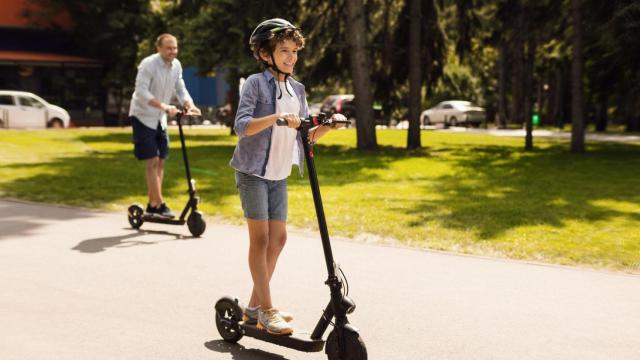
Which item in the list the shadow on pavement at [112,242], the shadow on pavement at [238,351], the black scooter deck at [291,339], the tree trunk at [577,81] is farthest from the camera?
the tree trunk at [577,81]

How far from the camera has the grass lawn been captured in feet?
29.3

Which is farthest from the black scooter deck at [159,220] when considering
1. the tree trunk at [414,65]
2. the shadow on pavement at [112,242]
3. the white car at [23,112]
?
the white car at [23,112]

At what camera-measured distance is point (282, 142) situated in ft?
16.3

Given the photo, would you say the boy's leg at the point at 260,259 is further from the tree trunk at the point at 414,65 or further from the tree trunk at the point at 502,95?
the tree trunk at the point at 502,95

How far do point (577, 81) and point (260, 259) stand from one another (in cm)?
1925

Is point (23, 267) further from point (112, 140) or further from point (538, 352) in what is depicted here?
point (112, 140)

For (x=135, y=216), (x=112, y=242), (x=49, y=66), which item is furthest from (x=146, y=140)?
(x=49, y=66)

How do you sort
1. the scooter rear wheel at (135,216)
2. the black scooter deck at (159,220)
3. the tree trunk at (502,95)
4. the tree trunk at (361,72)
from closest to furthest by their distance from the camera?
1. the black scooter deck at (159,220)
2. the scooter rear wheel at (135,216)
3. the tree trunk at (361,72)
4. the tree trunk at (502,95)

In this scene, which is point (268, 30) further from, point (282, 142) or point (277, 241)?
point (277, 241)

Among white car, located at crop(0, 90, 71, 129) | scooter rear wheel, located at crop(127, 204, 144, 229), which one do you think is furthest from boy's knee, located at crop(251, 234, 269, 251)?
white car, located at crop(0, 90, 71, 129)

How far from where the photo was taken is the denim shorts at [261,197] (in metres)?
4.93

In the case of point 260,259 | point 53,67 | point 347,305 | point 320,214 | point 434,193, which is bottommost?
point 434,193

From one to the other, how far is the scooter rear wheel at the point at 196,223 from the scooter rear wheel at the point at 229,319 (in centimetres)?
375

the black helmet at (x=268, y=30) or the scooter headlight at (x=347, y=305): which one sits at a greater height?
the black helmet at (x=268, y=30)
